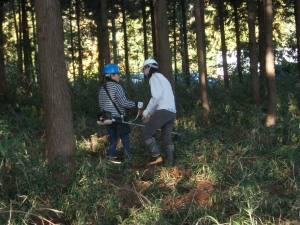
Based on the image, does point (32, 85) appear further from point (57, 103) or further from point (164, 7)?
point (57, 103)

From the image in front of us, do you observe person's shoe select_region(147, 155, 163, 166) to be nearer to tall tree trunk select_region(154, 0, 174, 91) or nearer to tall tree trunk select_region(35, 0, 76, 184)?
tall tree trunk select_region(35, 0, 76, 184)

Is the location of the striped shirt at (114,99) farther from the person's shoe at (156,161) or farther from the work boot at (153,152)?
the person's shoe at (156,161)

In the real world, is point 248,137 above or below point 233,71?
below

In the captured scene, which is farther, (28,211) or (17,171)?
(17,171)

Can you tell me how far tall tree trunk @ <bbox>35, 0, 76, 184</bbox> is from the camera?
8344 millimetres

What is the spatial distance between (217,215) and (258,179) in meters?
1.75

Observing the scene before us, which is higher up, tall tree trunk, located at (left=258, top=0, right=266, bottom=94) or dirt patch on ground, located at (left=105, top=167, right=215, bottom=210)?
tall tree trunk, located at (left=258, top=0, right=266, bottom=94)

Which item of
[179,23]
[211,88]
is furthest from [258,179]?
[179,23]

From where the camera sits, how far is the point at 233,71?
2795cm

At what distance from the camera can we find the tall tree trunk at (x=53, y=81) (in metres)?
8.34

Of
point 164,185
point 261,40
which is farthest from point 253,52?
point 164,185

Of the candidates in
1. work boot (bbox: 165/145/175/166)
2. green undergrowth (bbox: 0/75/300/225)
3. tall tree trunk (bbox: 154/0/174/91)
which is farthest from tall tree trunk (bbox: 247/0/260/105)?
work boot (bbox: 165/145/175/166)

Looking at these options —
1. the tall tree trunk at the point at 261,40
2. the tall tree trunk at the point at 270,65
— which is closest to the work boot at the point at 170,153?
the tall tree trunk at the point at 270,65

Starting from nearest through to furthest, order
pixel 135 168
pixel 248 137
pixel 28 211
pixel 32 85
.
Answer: pixel 28 211 < pixel 135 168 < pixel 248 137 < pixel 32 85
